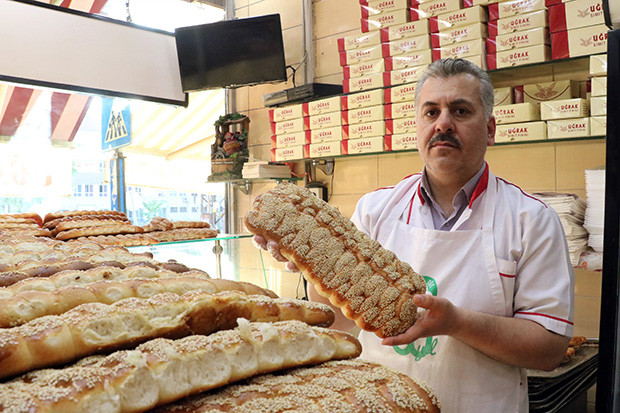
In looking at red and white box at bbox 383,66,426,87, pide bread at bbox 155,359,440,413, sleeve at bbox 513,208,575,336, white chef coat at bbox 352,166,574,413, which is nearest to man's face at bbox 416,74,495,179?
white chef coat at bbox 352,166,574,413

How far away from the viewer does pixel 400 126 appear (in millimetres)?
3330

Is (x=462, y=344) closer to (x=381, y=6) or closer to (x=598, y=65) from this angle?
(x=598, y=65)

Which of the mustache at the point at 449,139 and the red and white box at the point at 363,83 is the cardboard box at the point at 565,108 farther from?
the mustache at the point at 449,139

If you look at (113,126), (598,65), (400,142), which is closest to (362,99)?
(400,142)

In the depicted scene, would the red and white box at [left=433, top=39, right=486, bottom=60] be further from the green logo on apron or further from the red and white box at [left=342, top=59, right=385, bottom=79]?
the green logo on apron

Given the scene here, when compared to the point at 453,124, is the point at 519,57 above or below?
above

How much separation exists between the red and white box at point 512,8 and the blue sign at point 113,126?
3.32 m

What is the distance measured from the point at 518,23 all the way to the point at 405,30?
66 cm

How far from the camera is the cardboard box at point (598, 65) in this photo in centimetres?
249

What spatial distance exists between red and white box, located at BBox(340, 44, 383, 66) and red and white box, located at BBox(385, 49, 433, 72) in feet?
0.26

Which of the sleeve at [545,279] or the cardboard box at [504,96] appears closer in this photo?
the sleeve at [545,279]

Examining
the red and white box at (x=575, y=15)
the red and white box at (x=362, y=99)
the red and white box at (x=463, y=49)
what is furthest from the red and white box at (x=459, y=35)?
the red and white box at (x=362, y=99)

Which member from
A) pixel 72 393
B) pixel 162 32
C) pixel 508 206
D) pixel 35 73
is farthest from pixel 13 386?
pixel 162 32

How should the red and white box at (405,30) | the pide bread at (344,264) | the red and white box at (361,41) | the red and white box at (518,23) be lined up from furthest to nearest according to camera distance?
1. the red and white box at (361,41)
2. the red and white box at (405,30)
3. the red and white box at (518,23)
4. the pide bread at (344,264)
